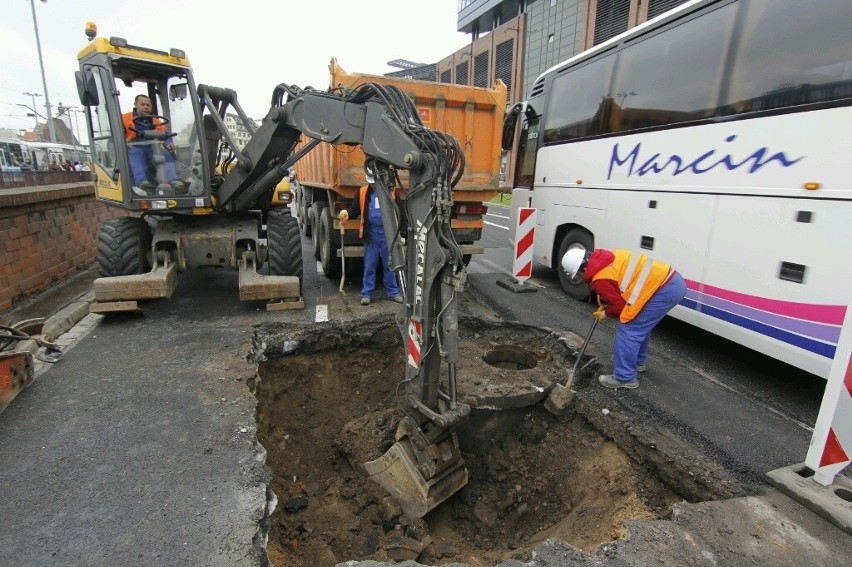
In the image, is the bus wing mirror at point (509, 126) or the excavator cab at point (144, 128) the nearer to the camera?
the excavator cab at point (144, 128)

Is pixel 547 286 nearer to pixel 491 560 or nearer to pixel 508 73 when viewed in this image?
pixel 491 560

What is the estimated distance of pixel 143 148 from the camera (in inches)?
206

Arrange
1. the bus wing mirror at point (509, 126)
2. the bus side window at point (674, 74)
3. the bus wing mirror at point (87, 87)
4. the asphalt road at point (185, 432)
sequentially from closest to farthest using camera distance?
1. the asphalt road at point (185, 432)
2. the bus side window at point (674, 74)
3. the bus wing mirror at point (87, 87)
4. the bus wing mirror at point (509, 126)

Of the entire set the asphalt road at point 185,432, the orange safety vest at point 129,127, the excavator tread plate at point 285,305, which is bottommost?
the asphalt road at point 185,432

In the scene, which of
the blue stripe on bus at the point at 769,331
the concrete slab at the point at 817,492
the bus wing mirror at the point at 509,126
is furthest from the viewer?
the bus wing mirror at the point at 509,126

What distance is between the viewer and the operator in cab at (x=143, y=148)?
5168 mm

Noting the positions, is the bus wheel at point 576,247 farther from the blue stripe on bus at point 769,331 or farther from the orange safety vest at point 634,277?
the orange safety vest at point 634,277

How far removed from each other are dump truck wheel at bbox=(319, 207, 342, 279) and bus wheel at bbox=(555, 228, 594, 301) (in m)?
3.49

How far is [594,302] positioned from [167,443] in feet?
17.7

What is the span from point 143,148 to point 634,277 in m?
5.49

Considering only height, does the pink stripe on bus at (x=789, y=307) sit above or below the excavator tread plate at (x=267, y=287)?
above

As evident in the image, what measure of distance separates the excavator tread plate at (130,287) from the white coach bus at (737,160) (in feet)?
17.9

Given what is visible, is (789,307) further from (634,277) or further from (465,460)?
(465,460)

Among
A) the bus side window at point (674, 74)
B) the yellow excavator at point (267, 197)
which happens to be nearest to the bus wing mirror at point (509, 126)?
the bus side window at point (674, 74)
